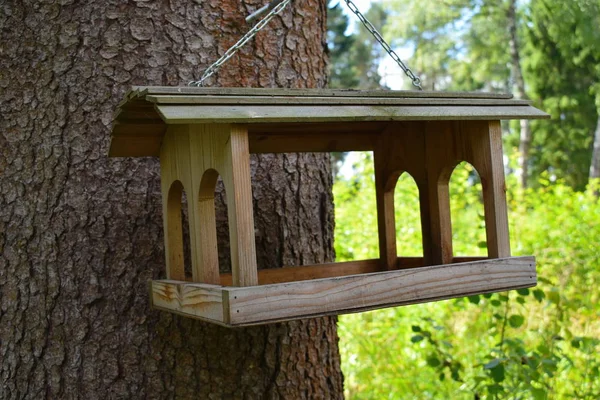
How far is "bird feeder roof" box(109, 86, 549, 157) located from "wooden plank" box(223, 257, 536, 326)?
0.32 metres

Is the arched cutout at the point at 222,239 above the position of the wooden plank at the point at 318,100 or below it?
below

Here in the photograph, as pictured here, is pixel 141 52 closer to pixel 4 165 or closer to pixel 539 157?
pixel 4 165

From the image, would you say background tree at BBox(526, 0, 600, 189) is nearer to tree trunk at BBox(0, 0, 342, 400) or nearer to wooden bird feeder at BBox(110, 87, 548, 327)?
wooden bird feeder at BBox(110, 87, 548, 327)

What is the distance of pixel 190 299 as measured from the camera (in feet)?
5.38

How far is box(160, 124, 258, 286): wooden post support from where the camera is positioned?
4.86ft

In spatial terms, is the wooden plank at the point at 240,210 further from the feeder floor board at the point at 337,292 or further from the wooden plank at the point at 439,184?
the wooden plank at the point at 439,184

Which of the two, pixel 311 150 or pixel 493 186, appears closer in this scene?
pixel 493 186

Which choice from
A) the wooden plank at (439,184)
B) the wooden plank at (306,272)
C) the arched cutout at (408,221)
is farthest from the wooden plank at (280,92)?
the arched cutout at (408,221)

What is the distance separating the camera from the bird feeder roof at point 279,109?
1.45 meters

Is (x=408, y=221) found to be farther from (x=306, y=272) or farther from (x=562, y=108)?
(x=562, y=108)

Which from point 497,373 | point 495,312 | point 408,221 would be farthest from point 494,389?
point 408,221

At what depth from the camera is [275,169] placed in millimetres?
2186

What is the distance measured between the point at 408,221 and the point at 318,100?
375 cm

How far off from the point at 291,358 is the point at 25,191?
838mm
